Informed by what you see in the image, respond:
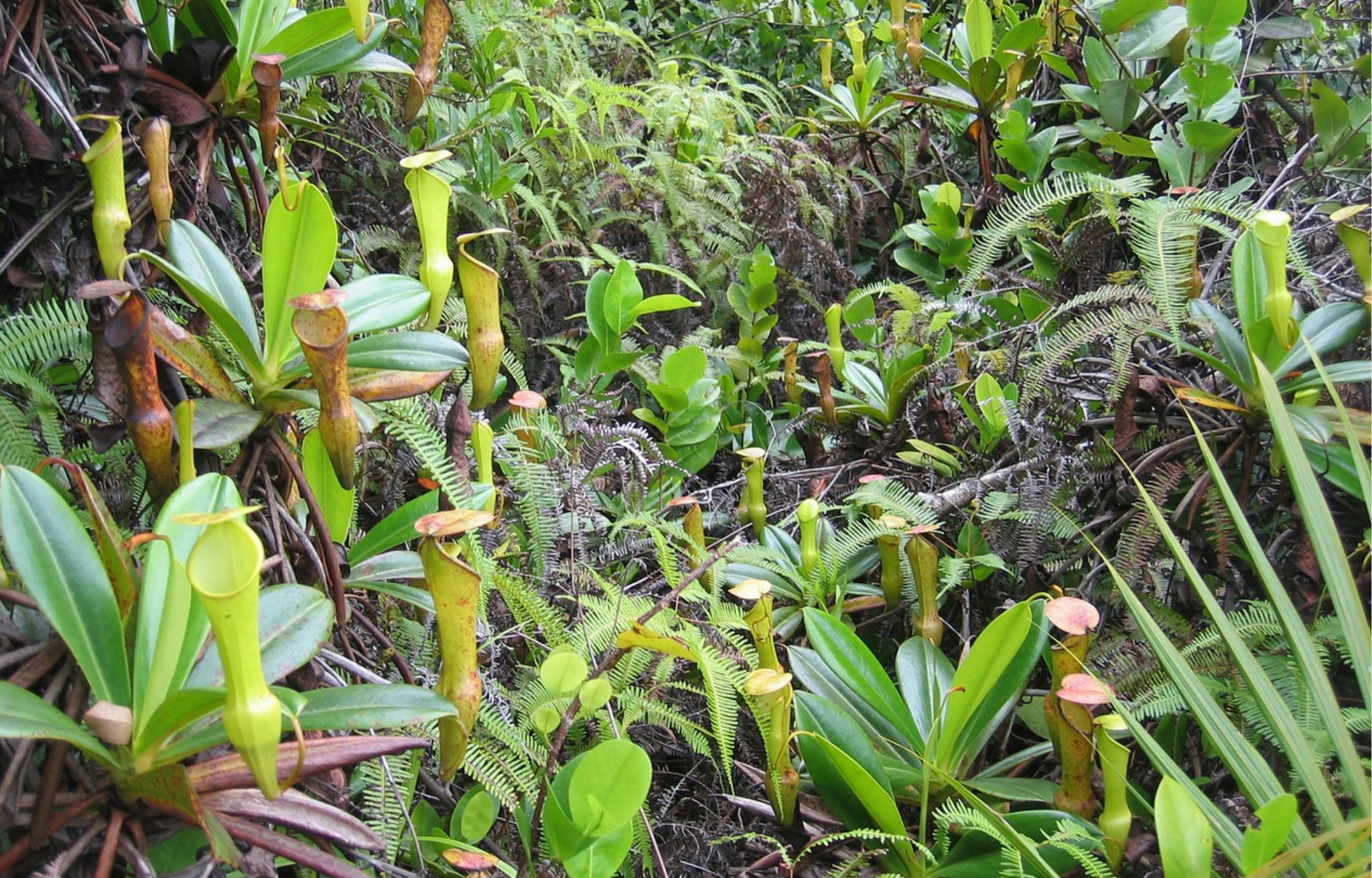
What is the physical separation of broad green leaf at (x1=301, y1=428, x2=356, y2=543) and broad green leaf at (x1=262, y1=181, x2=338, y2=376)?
17cm

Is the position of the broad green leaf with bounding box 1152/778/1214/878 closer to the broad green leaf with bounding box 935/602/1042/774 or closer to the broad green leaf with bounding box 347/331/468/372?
the broad green leaf with bounding box 935/602/1042/774

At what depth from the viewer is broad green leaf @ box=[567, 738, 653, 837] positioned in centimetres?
92

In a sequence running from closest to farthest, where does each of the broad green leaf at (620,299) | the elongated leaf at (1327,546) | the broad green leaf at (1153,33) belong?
the elongated leaf at (1327,546)
the broad green leaf at (620,299)
the broad green leaf at (1153,33)

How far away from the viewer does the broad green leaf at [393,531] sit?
1.07 m

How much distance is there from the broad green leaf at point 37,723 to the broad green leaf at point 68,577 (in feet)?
0.15

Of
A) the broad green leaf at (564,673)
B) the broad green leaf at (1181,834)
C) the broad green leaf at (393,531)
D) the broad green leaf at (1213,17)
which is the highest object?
the broad green leaf at (1213,17)

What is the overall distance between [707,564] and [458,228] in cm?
133

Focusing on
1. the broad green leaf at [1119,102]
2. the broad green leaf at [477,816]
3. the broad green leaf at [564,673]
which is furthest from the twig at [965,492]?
the broad green leaf at [1119,102]

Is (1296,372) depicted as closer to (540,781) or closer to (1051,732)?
(1051,732)

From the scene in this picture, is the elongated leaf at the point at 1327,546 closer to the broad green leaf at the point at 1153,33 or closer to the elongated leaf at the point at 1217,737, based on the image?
the elongated leaf at the point at 1217,737

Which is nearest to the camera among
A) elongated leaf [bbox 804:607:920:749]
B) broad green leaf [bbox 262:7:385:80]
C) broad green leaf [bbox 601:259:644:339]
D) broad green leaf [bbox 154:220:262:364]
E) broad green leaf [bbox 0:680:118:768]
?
broad green leaf [bbox 0:680:118:768]

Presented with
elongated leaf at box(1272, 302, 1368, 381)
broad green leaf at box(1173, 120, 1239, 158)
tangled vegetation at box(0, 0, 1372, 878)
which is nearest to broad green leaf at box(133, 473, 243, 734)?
tangled vegetation at box(0, 0, 1372, 878)

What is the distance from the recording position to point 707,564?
4.02ft

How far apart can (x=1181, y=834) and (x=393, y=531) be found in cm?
89
